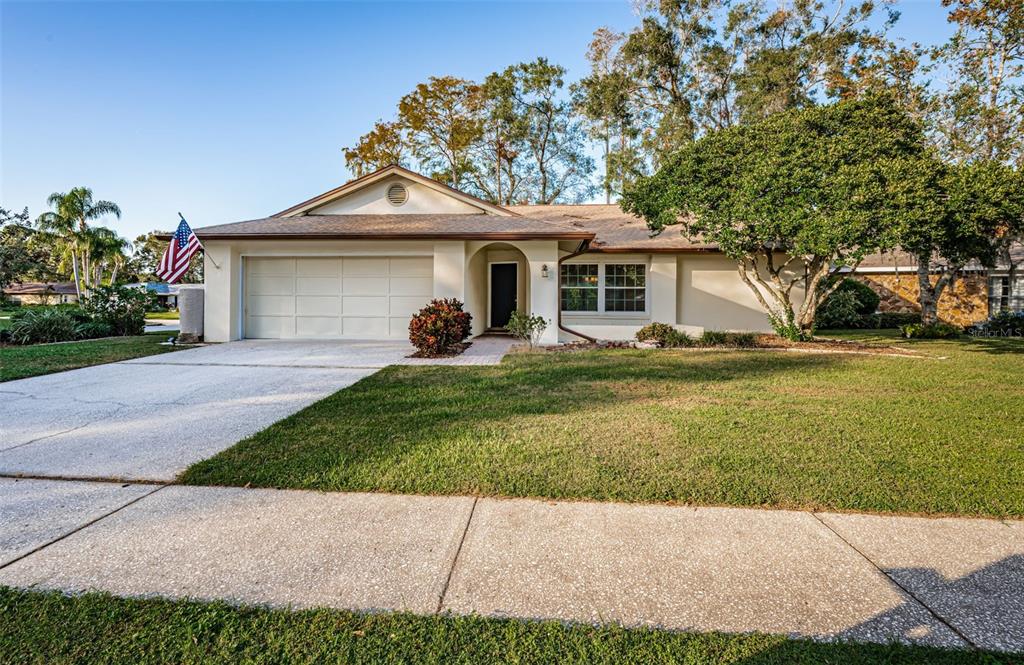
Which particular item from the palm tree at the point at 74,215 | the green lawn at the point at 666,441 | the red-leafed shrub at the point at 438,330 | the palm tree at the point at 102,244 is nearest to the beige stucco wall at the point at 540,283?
the red-leafed shrub at the point at 438,330

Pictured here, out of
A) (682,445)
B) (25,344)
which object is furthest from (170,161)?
(682,445)

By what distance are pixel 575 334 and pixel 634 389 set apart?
21.0 feet

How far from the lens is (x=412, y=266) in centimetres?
1311

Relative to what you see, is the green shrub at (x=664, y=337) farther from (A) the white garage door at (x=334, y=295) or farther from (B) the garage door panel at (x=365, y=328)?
(B) the garage door panel at (x=365, y=328)

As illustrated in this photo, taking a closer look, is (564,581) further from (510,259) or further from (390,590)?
(510,259)

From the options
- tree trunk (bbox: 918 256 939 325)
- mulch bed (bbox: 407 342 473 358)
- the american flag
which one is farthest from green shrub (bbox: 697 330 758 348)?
the american flag

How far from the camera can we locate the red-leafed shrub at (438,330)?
10.1m

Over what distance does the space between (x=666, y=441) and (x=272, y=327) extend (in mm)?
11815

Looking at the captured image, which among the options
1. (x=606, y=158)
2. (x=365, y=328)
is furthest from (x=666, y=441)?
(x=606, y=158)

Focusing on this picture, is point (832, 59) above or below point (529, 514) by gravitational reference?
above

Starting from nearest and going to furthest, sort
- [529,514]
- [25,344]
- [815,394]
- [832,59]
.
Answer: [529,514], [815,394], [25,344], [832,59]

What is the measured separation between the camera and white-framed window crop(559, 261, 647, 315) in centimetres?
1496

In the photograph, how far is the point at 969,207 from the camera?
940 centimetres

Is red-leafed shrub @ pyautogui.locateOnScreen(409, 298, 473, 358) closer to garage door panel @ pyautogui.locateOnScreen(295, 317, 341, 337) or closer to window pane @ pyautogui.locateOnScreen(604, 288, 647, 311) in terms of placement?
garage door panel @ pyautogui.locateOnScreen(295, 317, 341, 337)
